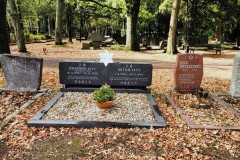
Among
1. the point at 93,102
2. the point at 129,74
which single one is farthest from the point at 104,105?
the point at 129,74

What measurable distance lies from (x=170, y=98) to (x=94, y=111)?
2.92 m

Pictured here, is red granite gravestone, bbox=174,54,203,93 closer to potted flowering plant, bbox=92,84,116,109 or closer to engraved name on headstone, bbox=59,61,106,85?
engraved name on headstone, bbox=59,61,106,85

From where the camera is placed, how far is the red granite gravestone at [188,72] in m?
9.59

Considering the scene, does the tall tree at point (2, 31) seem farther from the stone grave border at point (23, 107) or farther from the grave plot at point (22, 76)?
the stone grave border at point (23, 107)

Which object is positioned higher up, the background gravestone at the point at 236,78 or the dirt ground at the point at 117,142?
the background gravestone at the point at 236,78

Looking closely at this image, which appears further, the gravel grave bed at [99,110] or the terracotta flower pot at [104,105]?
the terracotta flower pot at [104,105]

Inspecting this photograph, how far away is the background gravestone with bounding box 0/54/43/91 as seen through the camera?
9.68 meters

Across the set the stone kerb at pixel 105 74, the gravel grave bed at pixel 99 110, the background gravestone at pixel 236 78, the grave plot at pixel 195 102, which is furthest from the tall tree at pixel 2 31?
the background gravestone at pixel 236 78

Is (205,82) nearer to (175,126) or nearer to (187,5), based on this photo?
(175,126)

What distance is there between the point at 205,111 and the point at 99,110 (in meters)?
3.24

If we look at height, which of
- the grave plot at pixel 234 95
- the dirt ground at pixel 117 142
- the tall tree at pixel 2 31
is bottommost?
the dirt ground at pixel 117 142

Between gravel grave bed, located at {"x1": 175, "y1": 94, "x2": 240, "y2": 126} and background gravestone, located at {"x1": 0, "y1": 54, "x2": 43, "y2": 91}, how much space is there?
5.10 m

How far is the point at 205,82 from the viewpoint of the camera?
1221 centimetres

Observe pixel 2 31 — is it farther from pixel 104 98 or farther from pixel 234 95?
pixel 234 95
